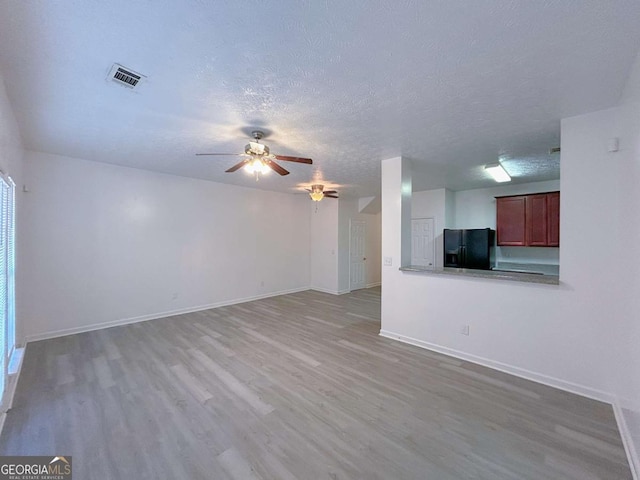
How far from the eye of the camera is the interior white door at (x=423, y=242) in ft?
20.9

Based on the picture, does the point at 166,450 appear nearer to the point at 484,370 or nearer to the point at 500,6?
the point at 484,370

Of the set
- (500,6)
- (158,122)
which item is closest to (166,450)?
(158,122)

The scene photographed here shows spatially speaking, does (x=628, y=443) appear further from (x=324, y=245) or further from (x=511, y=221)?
(x=324, y=245)

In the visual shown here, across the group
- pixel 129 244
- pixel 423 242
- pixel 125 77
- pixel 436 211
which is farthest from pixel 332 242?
pixel 125 77

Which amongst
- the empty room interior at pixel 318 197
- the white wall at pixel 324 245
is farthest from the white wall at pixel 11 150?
the white wall at pixel 324 245

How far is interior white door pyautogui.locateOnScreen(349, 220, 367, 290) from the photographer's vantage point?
737cm

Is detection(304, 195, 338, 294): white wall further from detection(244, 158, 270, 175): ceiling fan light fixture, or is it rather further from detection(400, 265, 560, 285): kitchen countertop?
detection(244, 158, 270, 175): ceiling fan light fixture

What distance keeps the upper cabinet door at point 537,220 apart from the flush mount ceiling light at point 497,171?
61cm

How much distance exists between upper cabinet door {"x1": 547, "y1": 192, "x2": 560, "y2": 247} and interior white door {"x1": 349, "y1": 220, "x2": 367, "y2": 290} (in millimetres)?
4176

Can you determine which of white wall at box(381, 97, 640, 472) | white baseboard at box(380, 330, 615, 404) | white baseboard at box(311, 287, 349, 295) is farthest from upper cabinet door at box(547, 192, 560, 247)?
white baseboard at box(311, 287, 349, 295)

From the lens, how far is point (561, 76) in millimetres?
1875

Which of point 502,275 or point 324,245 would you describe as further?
point 324,245

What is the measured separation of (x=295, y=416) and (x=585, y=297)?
9.58ft

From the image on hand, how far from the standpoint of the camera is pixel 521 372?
2803mm
